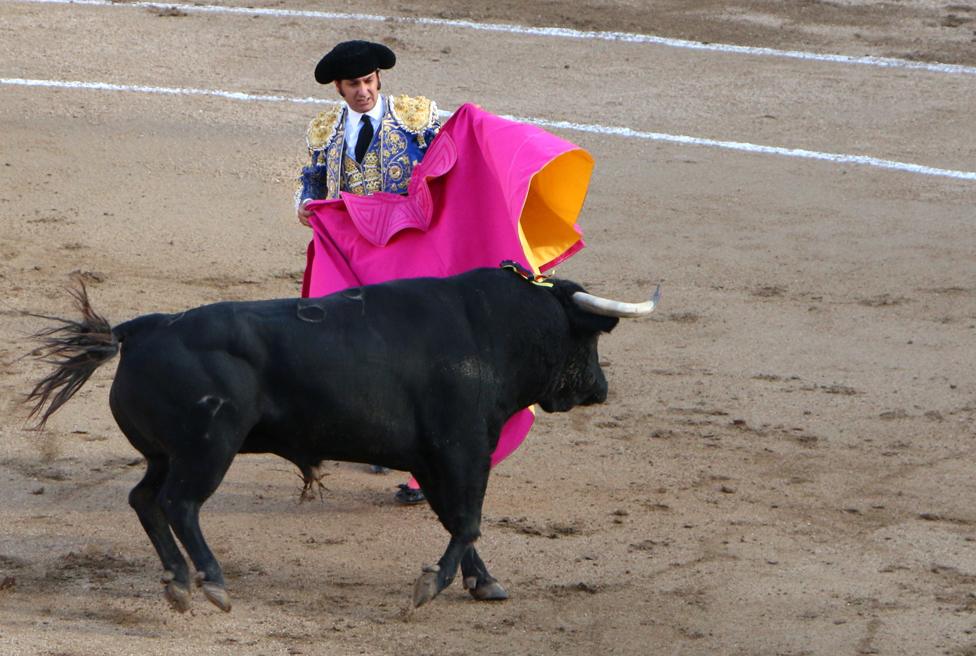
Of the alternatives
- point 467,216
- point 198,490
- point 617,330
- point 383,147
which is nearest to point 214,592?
point 198,490

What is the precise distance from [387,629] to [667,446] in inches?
77.0

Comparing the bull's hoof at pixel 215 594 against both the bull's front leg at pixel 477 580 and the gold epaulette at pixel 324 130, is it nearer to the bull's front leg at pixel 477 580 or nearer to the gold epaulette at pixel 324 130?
the bull's front leg at pixel 477 580

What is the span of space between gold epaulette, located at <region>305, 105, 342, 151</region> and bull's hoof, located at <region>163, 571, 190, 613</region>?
1.79m

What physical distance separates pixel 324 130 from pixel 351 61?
0.43m

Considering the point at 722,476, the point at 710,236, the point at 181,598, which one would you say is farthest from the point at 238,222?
the point at 181,598

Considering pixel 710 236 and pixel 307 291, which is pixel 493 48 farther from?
pixel 307 291

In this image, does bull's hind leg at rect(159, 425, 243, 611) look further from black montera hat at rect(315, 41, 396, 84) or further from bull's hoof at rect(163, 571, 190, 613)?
black montera hat at rect(315, 41, 396, 84)

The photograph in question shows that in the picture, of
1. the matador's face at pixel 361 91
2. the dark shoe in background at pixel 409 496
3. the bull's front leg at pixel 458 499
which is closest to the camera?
the bull's front leg at pixel 458 499

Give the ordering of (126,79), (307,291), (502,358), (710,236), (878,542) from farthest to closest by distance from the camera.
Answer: (126,79) < (710,236) < (307,291) < (878,542) < (502,358)

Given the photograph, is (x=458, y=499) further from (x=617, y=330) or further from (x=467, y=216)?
(x=617, y=330)

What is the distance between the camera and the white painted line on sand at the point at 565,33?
1127 cm

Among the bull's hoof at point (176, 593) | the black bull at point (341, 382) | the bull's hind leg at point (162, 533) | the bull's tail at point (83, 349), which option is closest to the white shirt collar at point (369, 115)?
the black bull at point (341, 382)

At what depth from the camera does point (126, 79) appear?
10.9 metres

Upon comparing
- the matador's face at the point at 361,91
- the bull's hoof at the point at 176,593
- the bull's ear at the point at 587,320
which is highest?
the matador's face at the point at 361,91
